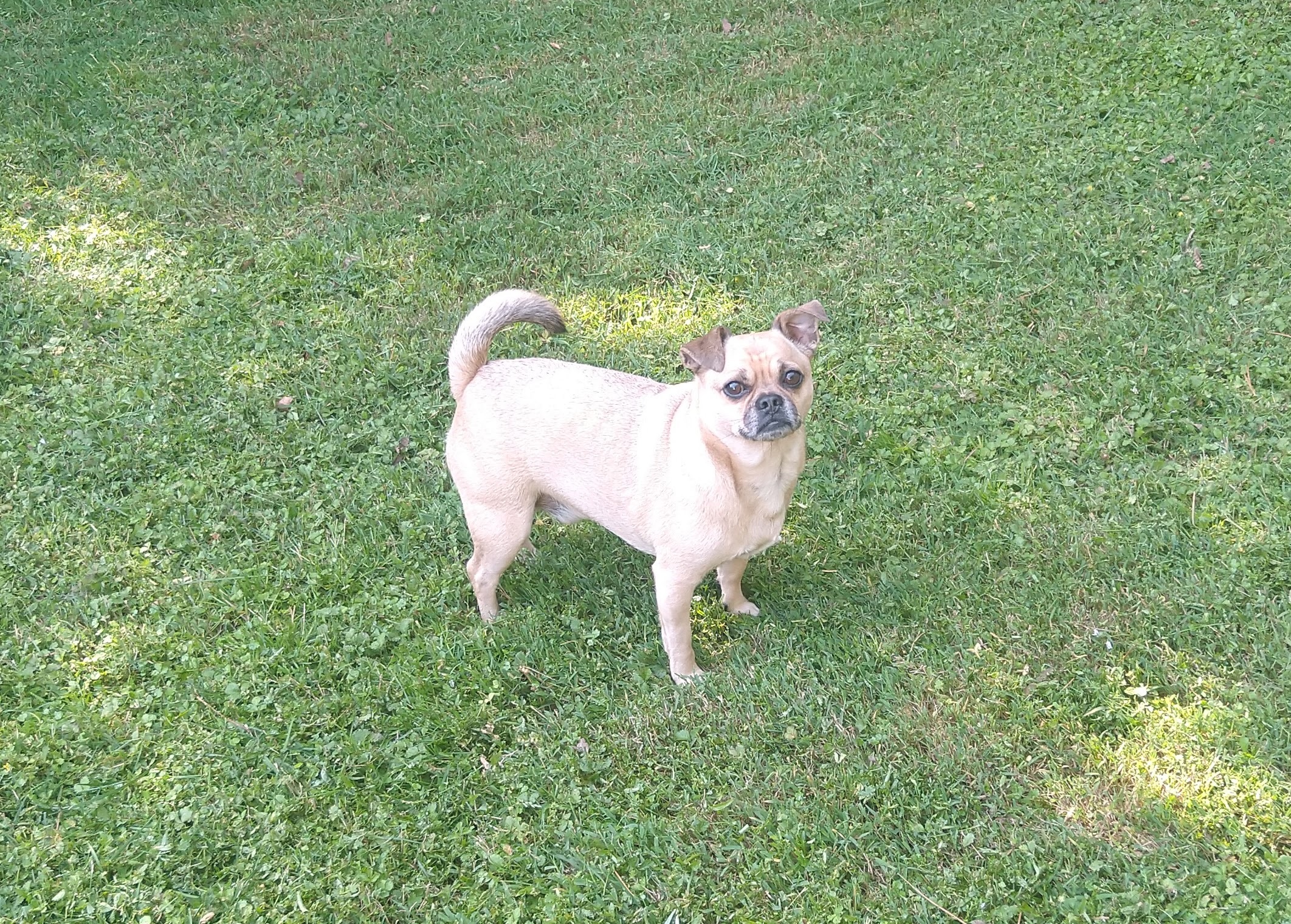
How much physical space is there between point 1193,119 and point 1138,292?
171 centimetres

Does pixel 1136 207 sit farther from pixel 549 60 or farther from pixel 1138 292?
pixel 549 60

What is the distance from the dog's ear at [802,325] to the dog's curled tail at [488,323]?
94 centimetres

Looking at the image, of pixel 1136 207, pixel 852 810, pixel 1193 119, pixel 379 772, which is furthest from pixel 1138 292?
pixel 379 772

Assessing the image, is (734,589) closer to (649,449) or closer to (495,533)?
(649,449)

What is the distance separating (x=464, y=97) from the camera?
7758 millimetres

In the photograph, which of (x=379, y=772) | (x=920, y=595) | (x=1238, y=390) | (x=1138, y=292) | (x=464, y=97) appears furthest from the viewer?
(x=464, y=97)

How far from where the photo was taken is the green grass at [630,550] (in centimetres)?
345

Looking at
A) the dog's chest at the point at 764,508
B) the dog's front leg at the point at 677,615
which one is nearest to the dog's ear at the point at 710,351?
the dog's chest at the point at 764,508

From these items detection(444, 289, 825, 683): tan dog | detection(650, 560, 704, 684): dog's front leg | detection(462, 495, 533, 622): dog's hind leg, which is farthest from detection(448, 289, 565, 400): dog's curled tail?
detection(650, 560, 704, 684): dog's front leg

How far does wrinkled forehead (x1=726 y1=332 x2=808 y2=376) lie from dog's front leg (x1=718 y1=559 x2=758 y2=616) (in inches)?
34.0

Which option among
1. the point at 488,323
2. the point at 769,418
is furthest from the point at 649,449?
the point at 488,323

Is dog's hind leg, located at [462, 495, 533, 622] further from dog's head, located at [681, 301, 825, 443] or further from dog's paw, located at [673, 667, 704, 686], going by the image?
dog's head, located at [681, 301, 825, 443]

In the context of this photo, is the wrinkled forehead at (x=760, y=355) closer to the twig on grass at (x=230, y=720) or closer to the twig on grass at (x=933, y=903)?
the twig on grass at (x=933, y=903)

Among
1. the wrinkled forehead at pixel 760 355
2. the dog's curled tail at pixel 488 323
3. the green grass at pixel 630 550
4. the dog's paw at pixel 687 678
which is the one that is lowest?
the dog's paw at pixel 687 678
